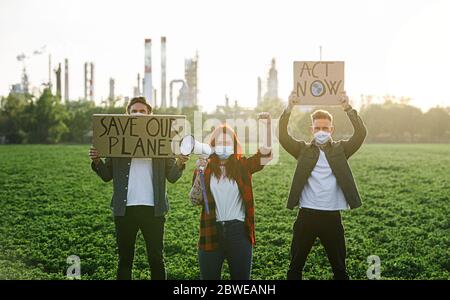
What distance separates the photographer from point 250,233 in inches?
195

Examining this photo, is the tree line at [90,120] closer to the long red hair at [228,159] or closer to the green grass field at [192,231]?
the green grass field at [192,231]

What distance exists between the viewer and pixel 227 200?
196 inches

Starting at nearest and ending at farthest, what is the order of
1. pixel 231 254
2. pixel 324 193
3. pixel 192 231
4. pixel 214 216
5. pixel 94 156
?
pixel 231 254 → pixel 214 216 → pixel 324 193 → pixel 94 156 → pixel 192 231

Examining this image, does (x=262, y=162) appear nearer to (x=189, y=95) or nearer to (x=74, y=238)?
(x=74, y=238)

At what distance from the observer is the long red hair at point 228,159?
198 inches

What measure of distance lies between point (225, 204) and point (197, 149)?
59cm

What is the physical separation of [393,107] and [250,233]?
65.9 metres

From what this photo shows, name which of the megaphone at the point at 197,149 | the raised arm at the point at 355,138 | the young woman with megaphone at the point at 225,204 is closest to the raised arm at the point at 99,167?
the megaphone at the point at 197,149

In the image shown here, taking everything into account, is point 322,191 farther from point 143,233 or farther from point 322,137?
point 143,233

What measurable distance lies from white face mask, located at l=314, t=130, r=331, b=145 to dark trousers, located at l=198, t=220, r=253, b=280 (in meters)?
1.11

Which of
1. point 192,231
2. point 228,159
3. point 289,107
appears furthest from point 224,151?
point 192,231

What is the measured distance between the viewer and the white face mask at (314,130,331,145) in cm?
532

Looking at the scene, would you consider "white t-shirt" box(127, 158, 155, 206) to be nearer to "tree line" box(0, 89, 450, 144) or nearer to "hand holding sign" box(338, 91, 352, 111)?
"hand holding sign" box(338, 91, 352, 111)

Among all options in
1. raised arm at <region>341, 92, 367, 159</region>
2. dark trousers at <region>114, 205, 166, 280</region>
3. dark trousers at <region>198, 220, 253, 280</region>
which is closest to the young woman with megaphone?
dark trousers at <region>198, 220, 253, 280</region>
